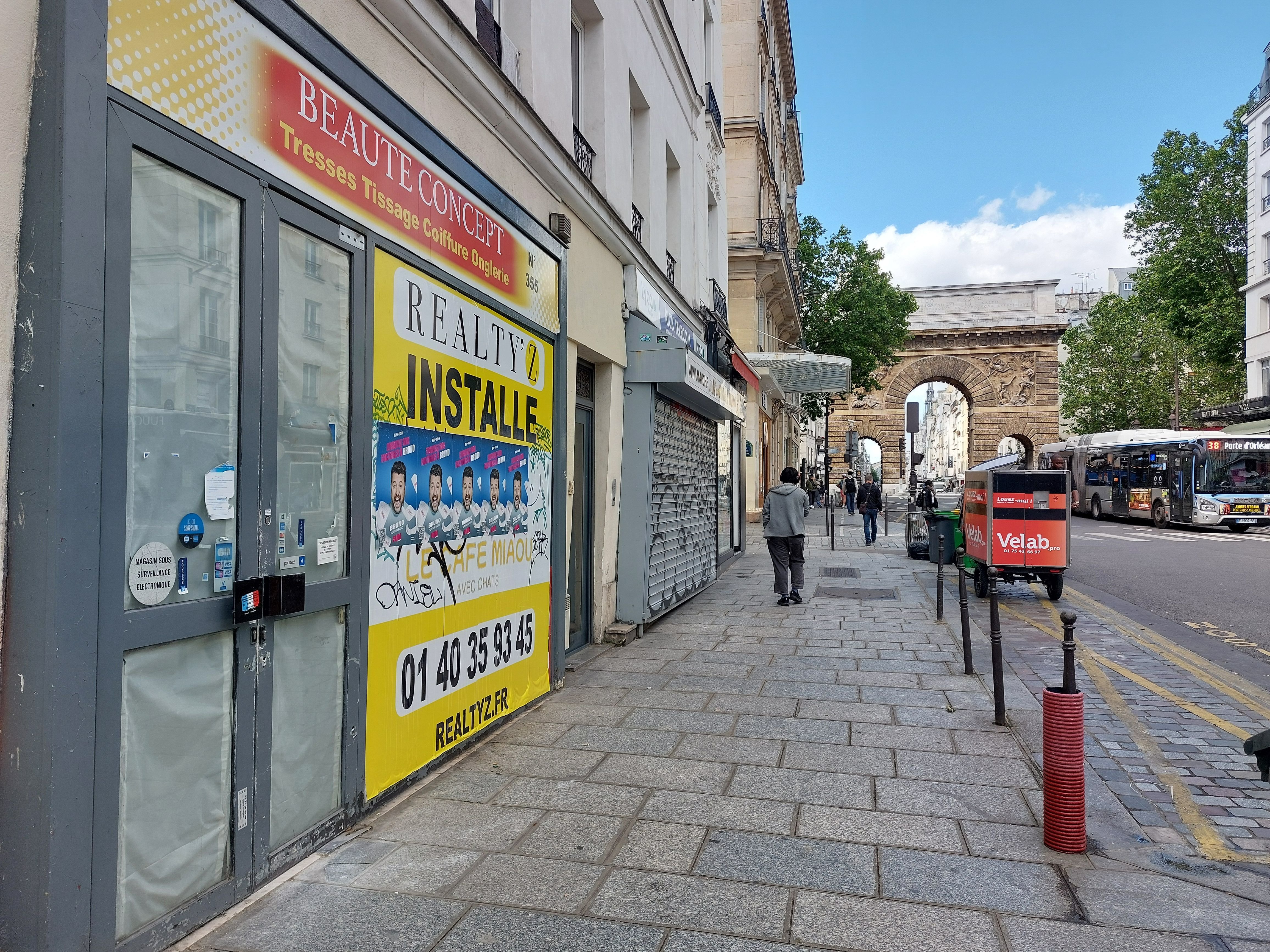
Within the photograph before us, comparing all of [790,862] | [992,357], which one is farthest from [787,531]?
[992,357]

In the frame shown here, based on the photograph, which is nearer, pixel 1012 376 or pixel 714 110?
pixel 714 110

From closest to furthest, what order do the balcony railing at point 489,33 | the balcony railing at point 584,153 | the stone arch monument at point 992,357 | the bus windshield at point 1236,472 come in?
Answer: the balcony railing at point 489,33, the balcony railing at point 584,153, the bus windshield at point 1236,472, the stone arch monument at point 992,357

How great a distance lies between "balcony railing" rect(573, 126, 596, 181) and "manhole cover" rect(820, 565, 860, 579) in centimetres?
822

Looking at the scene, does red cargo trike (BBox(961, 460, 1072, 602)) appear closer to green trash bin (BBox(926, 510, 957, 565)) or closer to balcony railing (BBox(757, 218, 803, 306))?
green trash bin (BBox(926, 510, 957, 565))

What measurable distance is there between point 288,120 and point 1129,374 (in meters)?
55.1

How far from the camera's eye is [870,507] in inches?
852

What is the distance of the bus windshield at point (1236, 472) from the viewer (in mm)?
24344

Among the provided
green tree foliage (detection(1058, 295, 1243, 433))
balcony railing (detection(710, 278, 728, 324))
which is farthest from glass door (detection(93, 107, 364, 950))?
green tree foliage (detection(1058, 295, 1243, 433))

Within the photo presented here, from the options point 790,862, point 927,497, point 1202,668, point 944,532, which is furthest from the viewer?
point 927,497

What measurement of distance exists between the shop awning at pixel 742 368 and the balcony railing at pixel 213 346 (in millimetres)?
13525

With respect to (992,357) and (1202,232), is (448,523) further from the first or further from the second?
(992,357)

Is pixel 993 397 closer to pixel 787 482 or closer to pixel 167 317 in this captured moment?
pixel 787 482

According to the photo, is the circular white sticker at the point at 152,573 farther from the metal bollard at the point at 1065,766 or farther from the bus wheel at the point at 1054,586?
the bus wheel at the point at 1054,586

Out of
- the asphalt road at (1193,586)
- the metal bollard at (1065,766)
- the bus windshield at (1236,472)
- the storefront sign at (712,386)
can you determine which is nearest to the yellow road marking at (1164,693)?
the asphalt road at (1193,586)
